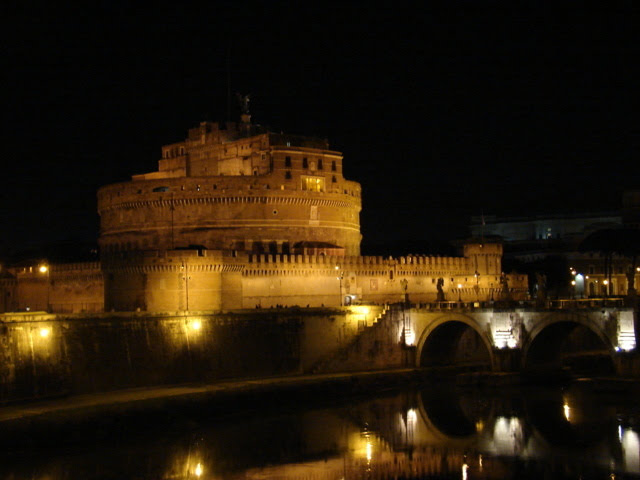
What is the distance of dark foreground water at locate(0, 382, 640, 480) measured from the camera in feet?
108

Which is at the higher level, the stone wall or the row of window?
the row of window

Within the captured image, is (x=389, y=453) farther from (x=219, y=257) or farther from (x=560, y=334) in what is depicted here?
(x=219, y=257)

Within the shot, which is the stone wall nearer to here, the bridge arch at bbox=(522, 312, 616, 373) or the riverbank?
the riverbank

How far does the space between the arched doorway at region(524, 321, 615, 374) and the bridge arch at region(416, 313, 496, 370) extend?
3.02m

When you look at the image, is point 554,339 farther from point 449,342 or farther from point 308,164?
point 308,164

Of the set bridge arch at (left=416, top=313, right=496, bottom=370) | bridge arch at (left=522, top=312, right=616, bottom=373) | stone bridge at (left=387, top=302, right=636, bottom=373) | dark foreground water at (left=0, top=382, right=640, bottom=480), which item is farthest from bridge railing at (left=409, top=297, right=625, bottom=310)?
dark foreground water at (left=0, top=382, right=640, bottom=480)

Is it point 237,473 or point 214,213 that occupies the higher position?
point 214,213

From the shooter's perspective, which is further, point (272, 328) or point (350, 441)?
point (272, 328)

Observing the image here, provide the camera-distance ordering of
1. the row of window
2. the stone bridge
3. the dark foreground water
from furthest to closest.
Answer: the row of window → the stone bridge → the dark foreground water

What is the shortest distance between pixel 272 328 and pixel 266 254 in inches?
367

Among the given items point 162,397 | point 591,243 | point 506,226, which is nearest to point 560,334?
point 162,397

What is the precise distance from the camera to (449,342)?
54062mm

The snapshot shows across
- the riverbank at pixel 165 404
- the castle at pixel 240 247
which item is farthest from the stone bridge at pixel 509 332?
the castle at pixel 240 247

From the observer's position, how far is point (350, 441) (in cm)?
3750
